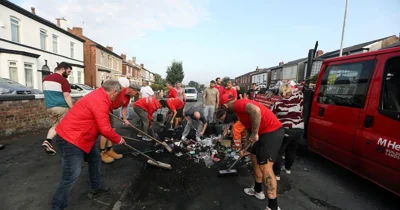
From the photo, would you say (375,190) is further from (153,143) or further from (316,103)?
(153,143)

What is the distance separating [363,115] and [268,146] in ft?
5.43

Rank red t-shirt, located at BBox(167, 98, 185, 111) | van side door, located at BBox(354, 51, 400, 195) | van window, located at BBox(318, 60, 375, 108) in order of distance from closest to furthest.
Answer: van side door, located at BBox(354, 51, 400, 195), van window, located at BBox(318, 60, 375, 108), red t-shirt, located at BBox(167, 98, 185, 111)

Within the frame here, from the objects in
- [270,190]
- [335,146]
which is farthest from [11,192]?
[335,146]

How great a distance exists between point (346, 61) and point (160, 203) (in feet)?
13.2

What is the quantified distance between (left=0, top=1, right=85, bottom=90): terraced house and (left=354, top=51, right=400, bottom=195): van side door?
62.5ft

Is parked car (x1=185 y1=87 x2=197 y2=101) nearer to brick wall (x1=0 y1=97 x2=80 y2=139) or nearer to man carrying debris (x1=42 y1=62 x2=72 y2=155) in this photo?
brick wall (x1=0 y1=97 x2=80 y2=139)

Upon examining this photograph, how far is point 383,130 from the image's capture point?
2670mm

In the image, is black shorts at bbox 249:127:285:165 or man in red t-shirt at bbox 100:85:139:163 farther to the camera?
man in red t-shirt at bbox 100:85:139:163

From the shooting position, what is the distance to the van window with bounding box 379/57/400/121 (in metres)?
2.62

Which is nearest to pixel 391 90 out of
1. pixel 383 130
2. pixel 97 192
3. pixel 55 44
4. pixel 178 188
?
pixel 383 130

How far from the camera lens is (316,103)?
13.1 ft

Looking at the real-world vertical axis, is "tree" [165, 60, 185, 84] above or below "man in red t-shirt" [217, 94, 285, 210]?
above

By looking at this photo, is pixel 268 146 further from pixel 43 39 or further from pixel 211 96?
pixel 43 39

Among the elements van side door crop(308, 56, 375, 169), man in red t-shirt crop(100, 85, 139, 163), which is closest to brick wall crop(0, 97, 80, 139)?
man in red t-shirt crop(100, 85, 139, 163)
